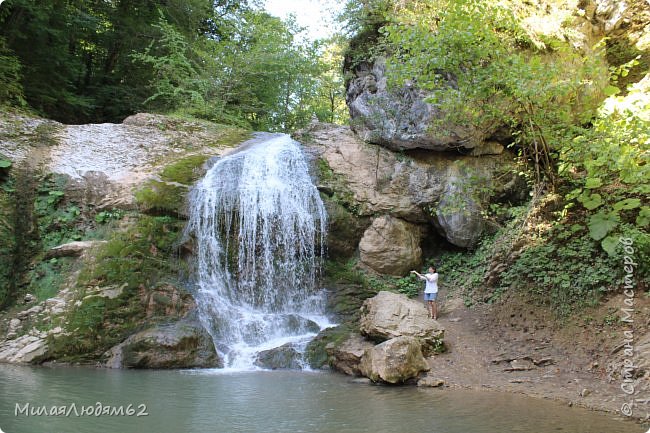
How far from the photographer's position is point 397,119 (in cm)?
1209

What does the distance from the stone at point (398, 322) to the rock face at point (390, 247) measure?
8.85 feet

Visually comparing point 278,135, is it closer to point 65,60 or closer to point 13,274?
point 65,60

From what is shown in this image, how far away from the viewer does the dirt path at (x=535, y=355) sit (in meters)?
6.00

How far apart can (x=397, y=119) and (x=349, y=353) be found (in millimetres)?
6813

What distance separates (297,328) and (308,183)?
4.21m

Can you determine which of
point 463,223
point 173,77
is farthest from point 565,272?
point 173,77

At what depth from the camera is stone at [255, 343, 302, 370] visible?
26.2 feet

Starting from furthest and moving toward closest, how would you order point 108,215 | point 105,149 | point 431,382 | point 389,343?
point 105,149 → point 108,215 → point 389,343 → point 431,382

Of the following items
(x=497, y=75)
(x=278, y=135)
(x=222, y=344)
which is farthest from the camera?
(x=278, y=135)

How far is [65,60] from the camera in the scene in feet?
46.6

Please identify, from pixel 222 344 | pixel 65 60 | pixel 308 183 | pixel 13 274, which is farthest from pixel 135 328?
pixel 65 60

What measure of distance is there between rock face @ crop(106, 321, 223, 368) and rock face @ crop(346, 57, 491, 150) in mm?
6957

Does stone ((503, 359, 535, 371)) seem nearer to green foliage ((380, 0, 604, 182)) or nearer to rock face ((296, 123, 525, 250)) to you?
green foliage ((380, 0, 604, 182))

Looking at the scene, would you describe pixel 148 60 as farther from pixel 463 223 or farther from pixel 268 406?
pixel 268 406
